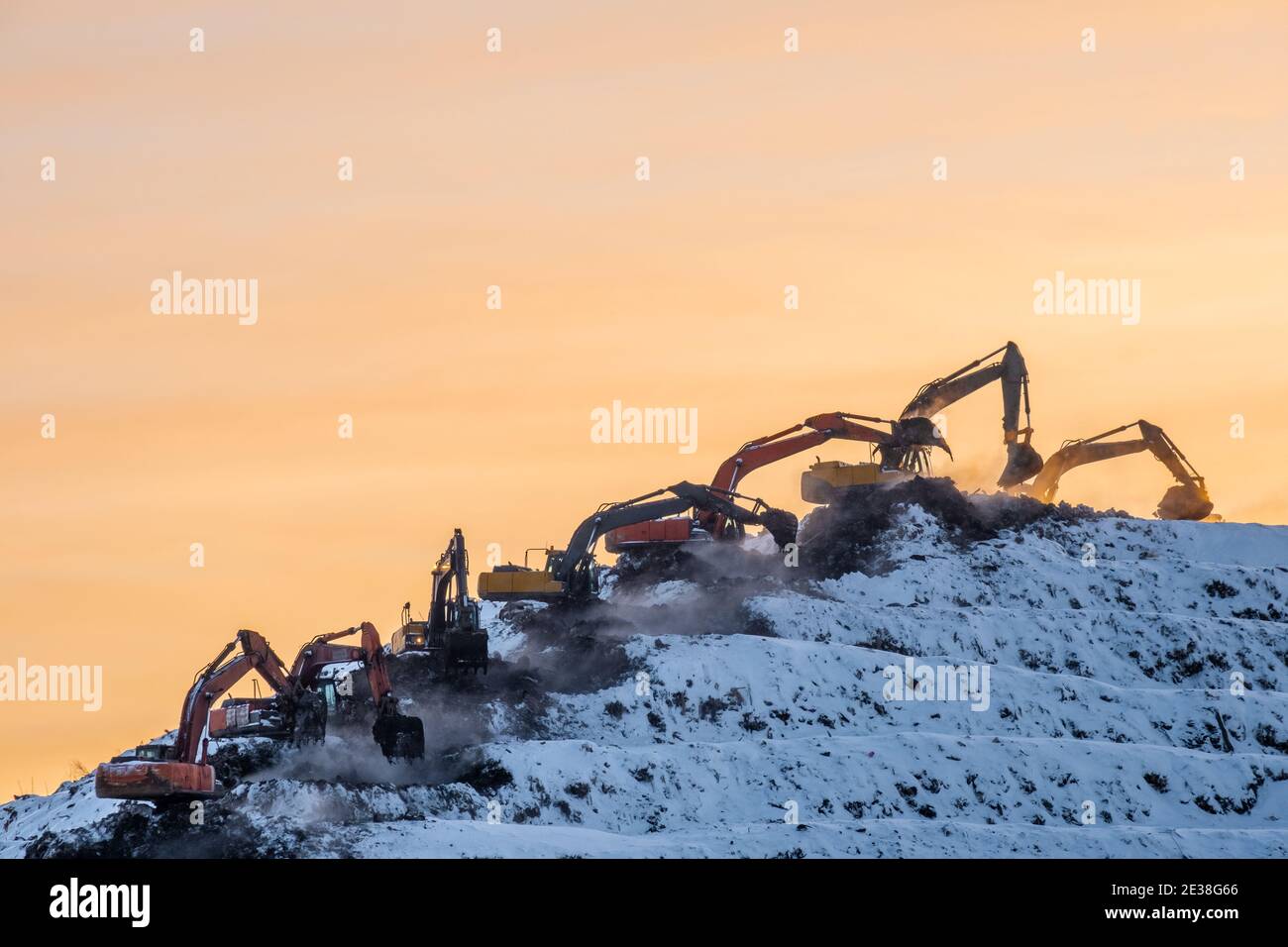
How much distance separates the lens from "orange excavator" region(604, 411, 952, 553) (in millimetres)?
86625

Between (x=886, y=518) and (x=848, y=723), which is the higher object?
(x=886, y=518)

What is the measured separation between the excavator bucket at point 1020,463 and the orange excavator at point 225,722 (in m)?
41.1

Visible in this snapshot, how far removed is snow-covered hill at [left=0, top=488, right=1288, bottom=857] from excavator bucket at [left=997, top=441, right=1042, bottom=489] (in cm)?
472

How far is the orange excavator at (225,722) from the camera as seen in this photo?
5459 cm

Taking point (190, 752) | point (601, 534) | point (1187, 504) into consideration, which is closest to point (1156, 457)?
point (1187, 504)

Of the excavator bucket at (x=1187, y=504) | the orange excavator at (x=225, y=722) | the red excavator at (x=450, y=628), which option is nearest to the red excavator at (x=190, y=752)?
the orange excavator at (x=225, y=722)

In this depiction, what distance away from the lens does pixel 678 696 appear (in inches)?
2788

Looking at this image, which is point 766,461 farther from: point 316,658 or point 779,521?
point 316,658

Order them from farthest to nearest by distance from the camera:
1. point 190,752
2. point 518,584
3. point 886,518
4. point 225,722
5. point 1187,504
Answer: point 1187,504
point 886,518
point 518,584
point 225,722
point 190,752

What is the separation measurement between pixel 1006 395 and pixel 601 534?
2314 centimetres

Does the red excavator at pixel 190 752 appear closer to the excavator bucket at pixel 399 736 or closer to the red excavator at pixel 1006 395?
the excavator bucket at pixel 399 736

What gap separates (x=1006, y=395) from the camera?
96875 mm
